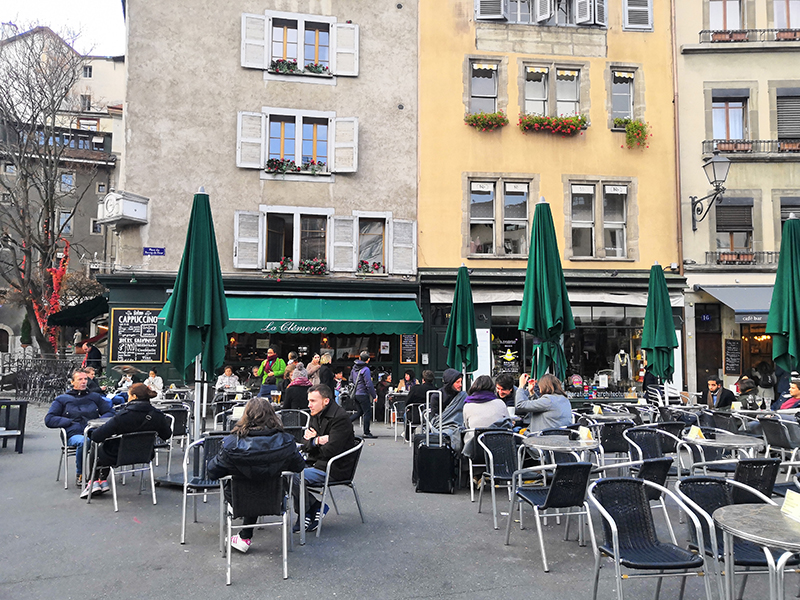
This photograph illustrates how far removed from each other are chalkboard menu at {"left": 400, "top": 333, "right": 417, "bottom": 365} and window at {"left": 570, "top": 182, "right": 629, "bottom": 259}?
5331 mm

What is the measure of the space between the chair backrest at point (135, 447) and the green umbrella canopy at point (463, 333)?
5.63 m

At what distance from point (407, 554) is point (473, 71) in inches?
645

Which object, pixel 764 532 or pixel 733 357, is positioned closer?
pixel 764 532

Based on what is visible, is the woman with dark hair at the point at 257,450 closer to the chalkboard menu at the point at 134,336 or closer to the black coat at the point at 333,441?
the black coat at the point at 333,441

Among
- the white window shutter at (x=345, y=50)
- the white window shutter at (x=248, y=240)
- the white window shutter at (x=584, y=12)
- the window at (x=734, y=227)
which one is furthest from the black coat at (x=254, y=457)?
the white window shutter at (x=584, y=12)

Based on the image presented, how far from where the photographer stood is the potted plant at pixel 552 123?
61.6 ft

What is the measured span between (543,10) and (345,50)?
19.3 feet

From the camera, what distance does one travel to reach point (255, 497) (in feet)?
17.5

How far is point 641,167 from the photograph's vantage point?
1909 centimetres

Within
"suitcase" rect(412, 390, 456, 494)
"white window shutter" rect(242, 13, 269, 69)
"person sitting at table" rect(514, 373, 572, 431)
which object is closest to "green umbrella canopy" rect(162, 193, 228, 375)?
"suitcase" rect(412, 390, 456, 494)

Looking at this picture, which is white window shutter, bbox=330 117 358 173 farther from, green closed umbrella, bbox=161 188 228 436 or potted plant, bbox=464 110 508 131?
green closed umbrella, bbox=161 188 228 436

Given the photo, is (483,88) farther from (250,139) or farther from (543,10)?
(250,139)

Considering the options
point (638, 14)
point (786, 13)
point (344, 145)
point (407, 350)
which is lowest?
point (407, 350)

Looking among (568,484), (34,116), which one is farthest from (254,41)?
(568,484)
